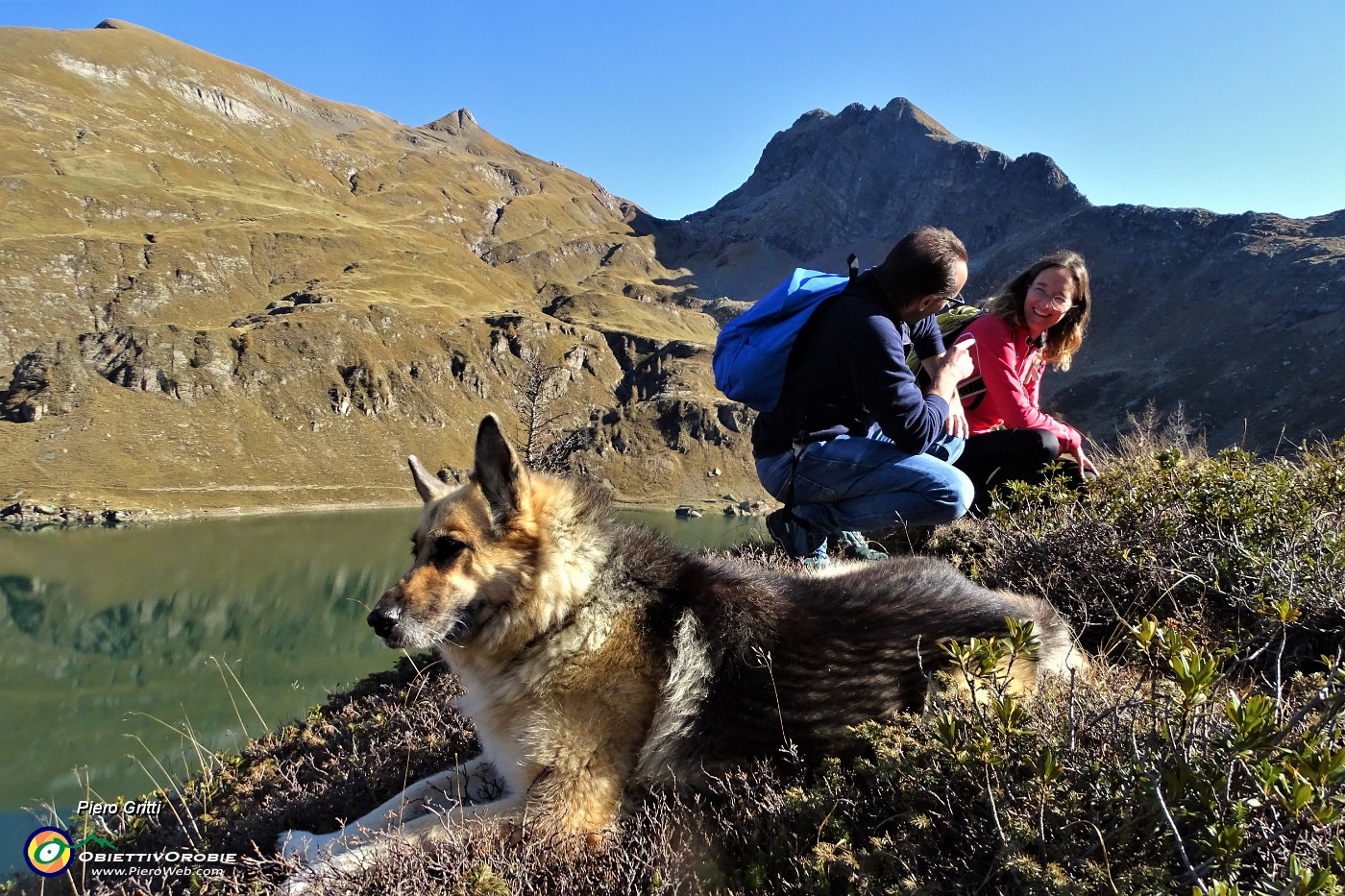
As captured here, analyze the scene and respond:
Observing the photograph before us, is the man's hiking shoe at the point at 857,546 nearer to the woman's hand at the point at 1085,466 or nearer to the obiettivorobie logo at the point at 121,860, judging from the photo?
the woman's hand at the point at 1085,466

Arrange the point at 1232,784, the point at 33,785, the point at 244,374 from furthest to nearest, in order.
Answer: the point at 244,374 → the point at 33,785 → the point at 1232,784

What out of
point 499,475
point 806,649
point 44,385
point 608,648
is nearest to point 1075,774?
point 806,649

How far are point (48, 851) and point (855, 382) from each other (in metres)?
6.46

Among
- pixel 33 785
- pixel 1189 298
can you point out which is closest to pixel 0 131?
pixel 33 785

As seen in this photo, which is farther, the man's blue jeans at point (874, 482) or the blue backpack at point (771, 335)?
the man's blue jeans at point (874, 482)

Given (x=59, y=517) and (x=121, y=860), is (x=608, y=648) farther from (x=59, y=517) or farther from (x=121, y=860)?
(x=59, y=517)

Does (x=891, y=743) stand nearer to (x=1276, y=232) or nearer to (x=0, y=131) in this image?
(x=1276, y=232)

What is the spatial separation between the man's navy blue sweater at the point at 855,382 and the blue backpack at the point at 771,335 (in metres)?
0.09

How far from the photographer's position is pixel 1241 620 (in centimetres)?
440

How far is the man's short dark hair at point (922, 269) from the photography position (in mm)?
4895

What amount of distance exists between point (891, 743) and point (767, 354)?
9.95 feet

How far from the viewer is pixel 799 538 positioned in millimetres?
6508

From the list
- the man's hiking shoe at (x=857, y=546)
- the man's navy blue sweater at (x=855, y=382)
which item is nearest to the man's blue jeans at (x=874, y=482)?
the man's navy blue sweater at (x=855, y=382)

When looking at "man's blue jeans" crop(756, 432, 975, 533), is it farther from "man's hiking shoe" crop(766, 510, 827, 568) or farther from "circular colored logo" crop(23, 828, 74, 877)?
"circular colored logo" crop(23, 828, 74, 877)
